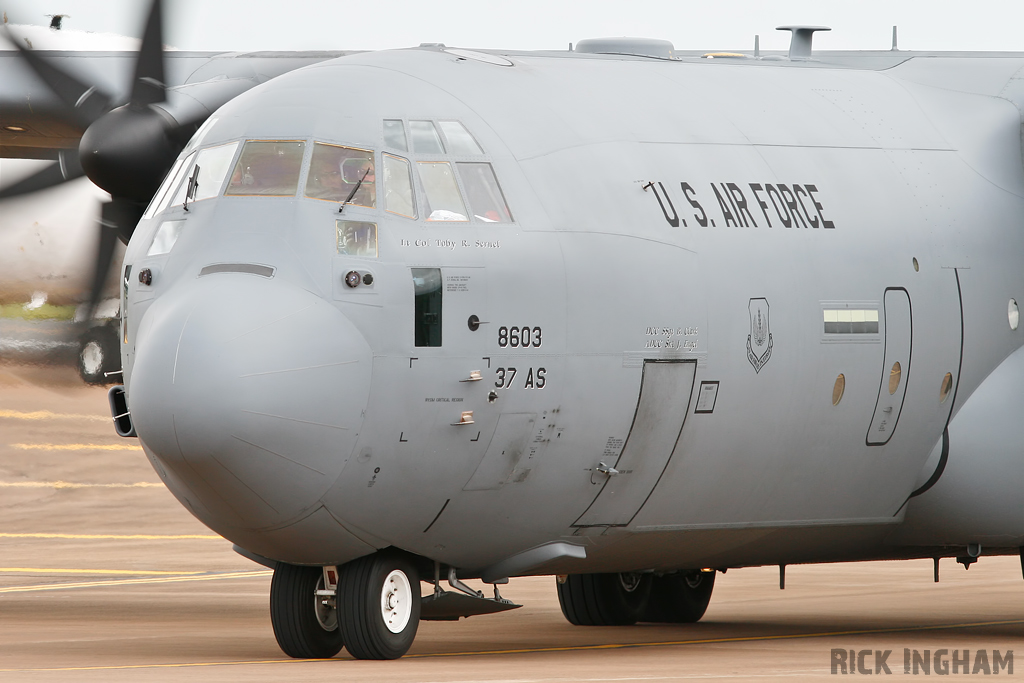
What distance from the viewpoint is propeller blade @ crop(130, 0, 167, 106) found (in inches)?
713

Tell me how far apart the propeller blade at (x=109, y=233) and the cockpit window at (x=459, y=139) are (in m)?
4.97

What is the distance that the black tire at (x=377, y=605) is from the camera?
1342 centimetres

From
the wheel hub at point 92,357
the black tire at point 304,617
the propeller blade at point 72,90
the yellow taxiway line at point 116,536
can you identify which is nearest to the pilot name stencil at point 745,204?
the black tire at point 304,617

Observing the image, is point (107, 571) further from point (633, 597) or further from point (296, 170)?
point (296, 170)

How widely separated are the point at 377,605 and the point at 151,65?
7233 mm

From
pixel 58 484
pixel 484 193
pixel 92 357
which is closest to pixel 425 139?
pixel 484 193

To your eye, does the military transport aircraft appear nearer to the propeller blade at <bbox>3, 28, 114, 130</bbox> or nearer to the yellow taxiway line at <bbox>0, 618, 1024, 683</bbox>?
the yellow taxiway line at <bbox>0, 618, 1024, 683</bbox>

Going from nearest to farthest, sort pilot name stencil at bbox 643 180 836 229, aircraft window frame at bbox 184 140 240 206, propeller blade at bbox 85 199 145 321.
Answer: aircraft window frame at bbox 184 140 240 206 → pilot name stencil at bbox 643 180 836 229 → propeller blade at bbox 85 199 145 321

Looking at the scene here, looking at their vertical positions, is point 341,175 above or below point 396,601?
above

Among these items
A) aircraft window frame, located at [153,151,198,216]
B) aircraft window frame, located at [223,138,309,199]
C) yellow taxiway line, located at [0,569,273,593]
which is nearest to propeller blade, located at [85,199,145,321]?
aircraft window frame, located at [153,151,198,216]

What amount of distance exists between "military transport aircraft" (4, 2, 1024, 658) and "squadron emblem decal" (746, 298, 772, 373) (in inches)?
1.1

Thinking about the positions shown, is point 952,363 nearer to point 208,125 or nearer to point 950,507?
point 950,507

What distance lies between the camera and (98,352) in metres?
43.9

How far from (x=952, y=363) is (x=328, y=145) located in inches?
240
